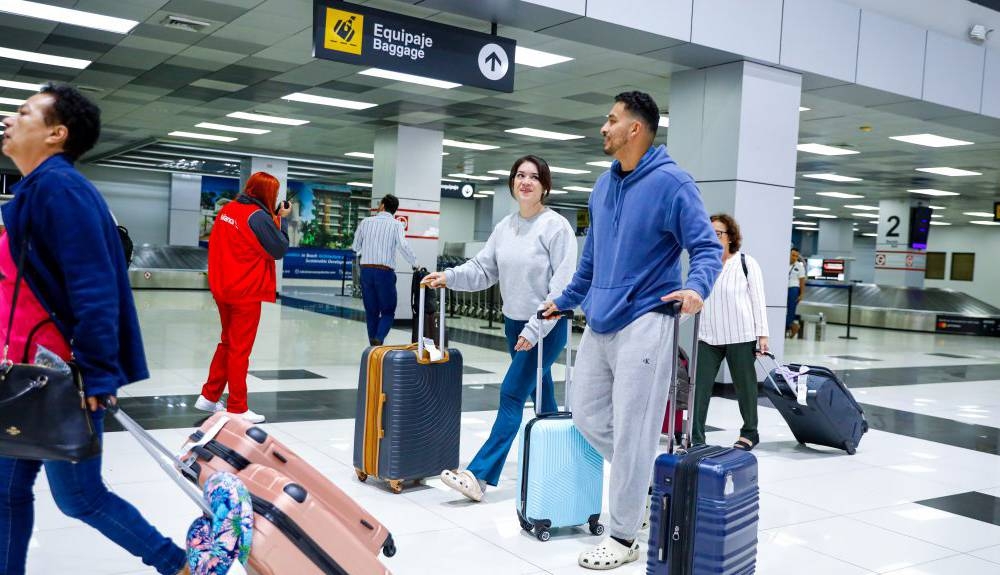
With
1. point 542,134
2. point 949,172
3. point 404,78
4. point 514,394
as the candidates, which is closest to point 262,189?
point 514,394

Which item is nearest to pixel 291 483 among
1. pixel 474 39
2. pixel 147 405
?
pixel 147 405

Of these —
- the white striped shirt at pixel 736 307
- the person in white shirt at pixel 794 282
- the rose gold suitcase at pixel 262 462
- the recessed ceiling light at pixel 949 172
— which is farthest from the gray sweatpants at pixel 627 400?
the recessed ceiling light at pixel 949 172

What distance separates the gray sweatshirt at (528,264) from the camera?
13.5 feet

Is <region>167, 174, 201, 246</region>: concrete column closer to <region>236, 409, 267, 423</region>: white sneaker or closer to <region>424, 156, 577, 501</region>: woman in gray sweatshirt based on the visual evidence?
<region>236, 409, 267, 423</region>: white sneaker

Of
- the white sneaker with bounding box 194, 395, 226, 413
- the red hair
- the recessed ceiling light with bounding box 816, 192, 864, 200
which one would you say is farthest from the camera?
the recessed ceiling light with bounding box 816, 192, 864, 200

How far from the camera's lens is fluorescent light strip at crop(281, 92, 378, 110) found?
13.1 meters

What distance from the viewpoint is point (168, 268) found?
2541 centimetres

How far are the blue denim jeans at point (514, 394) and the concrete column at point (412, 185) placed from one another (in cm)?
1077

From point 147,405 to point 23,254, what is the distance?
4449 mm

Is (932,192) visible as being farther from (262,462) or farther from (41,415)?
(41,415)

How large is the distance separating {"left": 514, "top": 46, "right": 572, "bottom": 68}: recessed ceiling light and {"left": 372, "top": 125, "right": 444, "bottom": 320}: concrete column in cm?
529

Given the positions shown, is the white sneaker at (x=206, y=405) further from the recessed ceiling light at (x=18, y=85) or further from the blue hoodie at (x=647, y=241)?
the recessed ceiling light at (x=18, y=85)

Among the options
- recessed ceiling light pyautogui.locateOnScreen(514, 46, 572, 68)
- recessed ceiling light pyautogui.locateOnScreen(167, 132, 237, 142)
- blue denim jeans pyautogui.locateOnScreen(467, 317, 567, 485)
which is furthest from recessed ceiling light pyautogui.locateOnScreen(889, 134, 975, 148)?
recessed ceiling light pyautogui.locateOnScreen(167, 132, 237, 142)

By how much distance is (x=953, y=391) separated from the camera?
10000 mm
